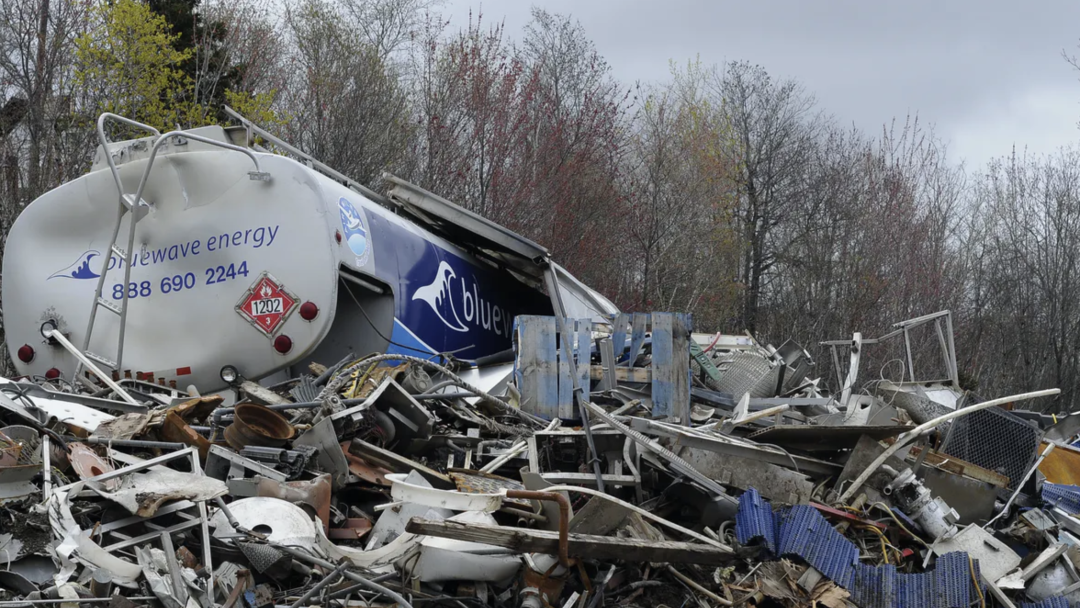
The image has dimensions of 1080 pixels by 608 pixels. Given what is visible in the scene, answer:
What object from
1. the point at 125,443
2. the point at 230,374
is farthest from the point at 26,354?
the point at 125,443

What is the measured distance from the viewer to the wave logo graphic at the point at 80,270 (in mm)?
6801

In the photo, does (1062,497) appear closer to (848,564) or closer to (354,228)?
(848,564)

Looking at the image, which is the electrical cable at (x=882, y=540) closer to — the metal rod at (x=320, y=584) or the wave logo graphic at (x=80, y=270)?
the metal rod at (x=320, y=584)

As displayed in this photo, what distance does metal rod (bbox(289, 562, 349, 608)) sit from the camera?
3641 mm

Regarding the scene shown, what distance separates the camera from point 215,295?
21.6 ft

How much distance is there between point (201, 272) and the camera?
261 inches

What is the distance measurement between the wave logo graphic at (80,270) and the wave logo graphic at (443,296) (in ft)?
7.46

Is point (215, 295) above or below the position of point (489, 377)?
above

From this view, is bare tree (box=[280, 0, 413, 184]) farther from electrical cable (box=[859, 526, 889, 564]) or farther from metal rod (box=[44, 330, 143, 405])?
electrical cable (box=[859, 526, 889, 564])

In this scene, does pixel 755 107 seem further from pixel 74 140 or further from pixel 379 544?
pixel 379 544

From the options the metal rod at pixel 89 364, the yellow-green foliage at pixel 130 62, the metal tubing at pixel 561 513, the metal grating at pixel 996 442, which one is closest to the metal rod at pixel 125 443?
the metal rod at pixel 89 364

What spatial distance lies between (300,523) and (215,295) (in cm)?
291

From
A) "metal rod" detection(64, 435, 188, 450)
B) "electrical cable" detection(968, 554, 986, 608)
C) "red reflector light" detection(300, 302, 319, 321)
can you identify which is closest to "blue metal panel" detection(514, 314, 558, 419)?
"red reflector light" detection(300, 302, 319, 321)

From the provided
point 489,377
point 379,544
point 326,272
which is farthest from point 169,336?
point 379,544
